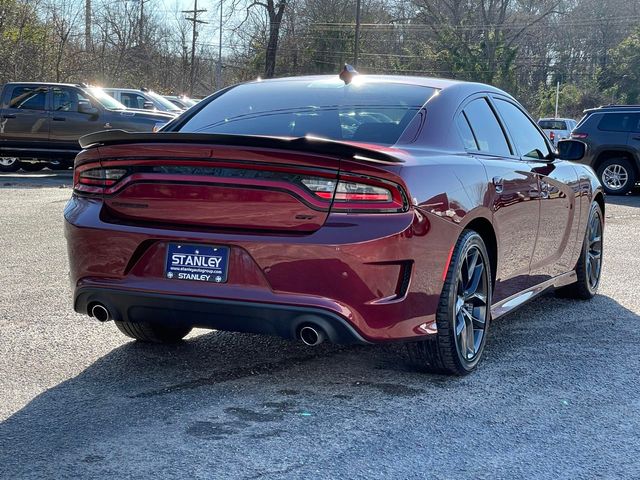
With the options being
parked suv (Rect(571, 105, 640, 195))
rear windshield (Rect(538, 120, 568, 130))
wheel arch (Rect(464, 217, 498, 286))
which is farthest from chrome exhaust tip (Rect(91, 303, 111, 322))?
rear windshield (Rect(538, 120, 568, 130))

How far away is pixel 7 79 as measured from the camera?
29.7m

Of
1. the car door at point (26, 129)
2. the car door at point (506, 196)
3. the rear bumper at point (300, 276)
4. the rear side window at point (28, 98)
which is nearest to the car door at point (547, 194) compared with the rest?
the car door at point (506, 196)

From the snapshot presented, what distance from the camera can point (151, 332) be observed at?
488 cm

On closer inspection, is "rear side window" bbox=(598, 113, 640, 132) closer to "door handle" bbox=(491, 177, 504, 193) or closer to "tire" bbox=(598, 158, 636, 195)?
"tire" bbox=(598, 158, 636, 195)

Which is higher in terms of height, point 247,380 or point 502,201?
point 502,201

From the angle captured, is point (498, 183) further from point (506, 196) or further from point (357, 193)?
point (357, 193)

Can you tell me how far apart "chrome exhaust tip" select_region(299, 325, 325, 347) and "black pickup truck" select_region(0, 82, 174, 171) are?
15.8m

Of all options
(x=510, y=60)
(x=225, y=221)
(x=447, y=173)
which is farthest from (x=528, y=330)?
(x=510, y=60)

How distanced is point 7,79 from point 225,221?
92.5 feet

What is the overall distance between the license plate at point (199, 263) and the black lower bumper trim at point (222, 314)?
97 mm

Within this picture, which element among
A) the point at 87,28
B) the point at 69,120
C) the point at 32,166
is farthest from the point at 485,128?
the point at 87,28

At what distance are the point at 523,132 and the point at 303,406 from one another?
275 centimetres

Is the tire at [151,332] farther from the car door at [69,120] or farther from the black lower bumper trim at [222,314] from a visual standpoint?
the car door at [69,120]

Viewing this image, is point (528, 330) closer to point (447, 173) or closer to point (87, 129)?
point (447, 173)
